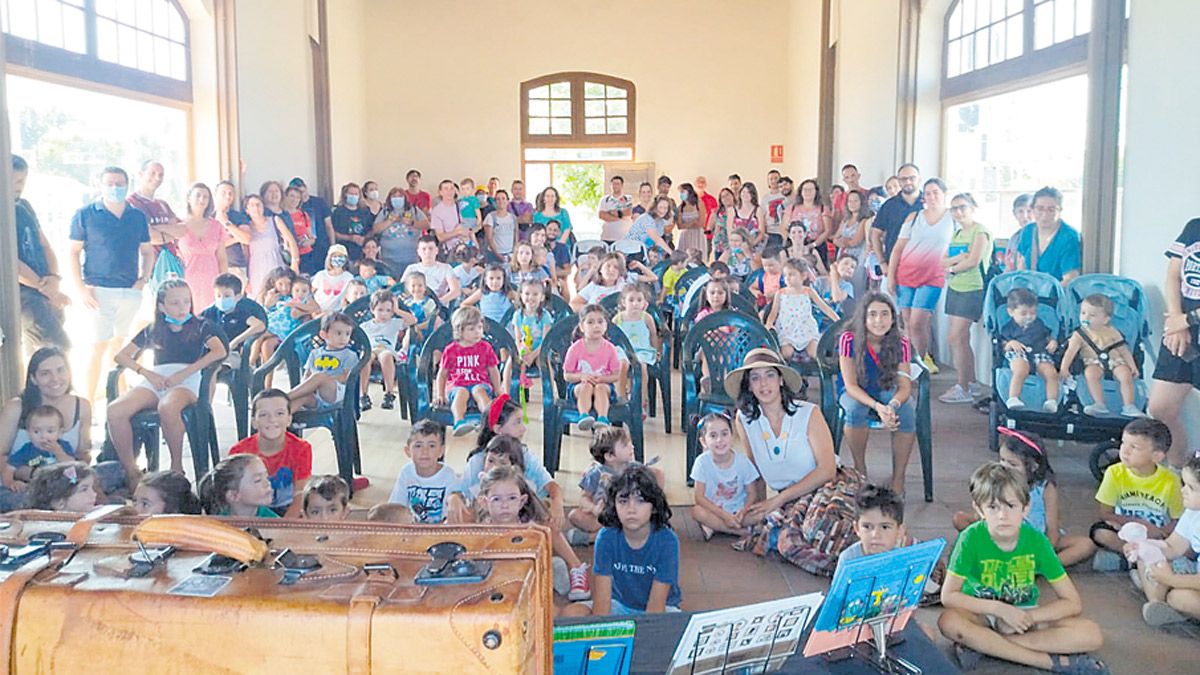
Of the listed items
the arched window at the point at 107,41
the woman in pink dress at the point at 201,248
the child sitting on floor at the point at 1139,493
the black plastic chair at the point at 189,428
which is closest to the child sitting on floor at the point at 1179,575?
the child sitting on floor at the point at 1139,493

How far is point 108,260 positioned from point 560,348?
2615mm

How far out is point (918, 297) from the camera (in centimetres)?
705

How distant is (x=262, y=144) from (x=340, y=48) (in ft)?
11.2

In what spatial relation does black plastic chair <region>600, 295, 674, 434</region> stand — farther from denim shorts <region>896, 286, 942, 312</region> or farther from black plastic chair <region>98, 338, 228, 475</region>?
black plastic chair <region>98, 338, 228, 475</region>

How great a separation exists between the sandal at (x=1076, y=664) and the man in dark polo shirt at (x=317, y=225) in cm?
726

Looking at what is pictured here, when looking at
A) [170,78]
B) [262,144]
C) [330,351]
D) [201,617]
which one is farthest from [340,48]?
[201,617]

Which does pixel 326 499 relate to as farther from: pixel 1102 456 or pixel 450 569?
pixel 1102 456

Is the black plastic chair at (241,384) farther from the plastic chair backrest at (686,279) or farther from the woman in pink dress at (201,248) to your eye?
the plastic chair backrest at (686,279)

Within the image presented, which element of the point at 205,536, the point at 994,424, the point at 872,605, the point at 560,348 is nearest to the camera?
the point at 205,536

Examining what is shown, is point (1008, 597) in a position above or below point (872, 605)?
below

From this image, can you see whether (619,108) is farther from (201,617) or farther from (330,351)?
(201,617)

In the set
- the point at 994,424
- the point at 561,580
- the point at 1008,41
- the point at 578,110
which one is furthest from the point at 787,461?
the point at 578,110

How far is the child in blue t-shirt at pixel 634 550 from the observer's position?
310 cm

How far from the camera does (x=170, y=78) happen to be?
7988 mm
